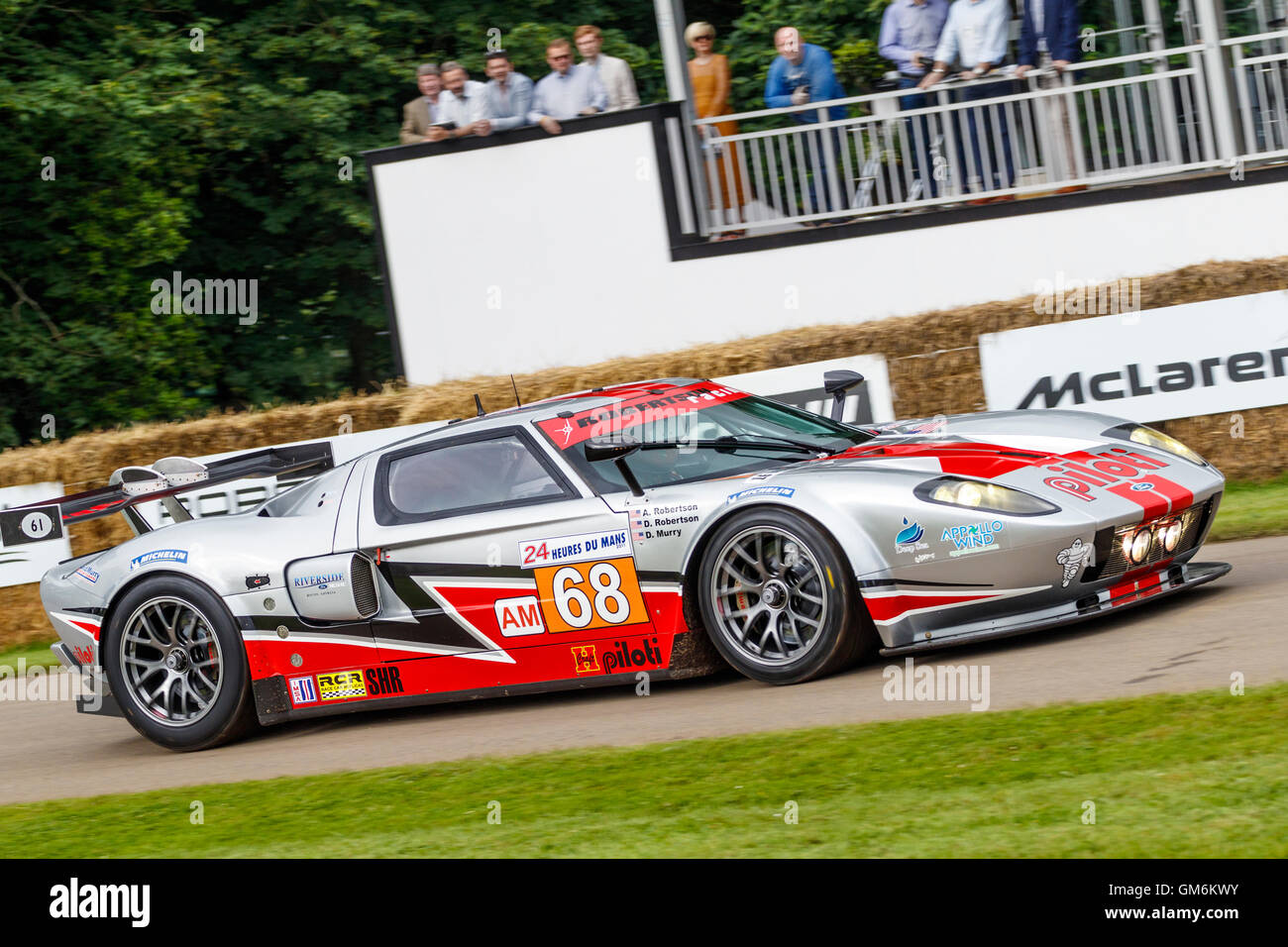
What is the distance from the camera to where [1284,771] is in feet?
13.9

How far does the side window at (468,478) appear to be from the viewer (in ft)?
22.8

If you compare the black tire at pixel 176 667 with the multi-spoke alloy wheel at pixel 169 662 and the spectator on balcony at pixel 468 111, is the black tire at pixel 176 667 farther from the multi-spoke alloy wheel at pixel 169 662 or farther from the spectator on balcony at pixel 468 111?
the spectator on balcony at pixel 468 111

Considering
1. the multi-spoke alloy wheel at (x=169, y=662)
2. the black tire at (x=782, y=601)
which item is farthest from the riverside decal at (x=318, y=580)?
the black tire at (x=782, y=601)

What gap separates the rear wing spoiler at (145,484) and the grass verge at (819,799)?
1.92m

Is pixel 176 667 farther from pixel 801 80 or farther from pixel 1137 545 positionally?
pixel 801 80

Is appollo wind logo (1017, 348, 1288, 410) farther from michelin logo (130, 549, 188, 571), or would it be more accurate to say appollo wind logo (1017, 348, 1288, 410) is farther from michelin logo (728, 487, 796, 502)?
michelin logo (130, 549, 188, 571)

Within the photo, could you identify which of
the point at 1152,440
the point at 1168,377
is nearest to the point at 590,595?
the point at 1152,440

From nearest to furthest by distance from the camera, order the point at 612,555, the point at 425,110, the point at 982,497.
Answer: the point at 982,497
the point at 612,555
the point at 425,110

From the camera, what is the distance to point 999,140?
40.4 feet

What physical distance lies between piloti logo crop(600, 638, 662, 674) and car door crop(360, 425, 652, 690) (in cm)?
6

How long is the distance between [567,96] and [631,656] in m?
7.36

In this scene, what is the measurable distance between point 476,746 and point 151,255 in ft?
40.7
